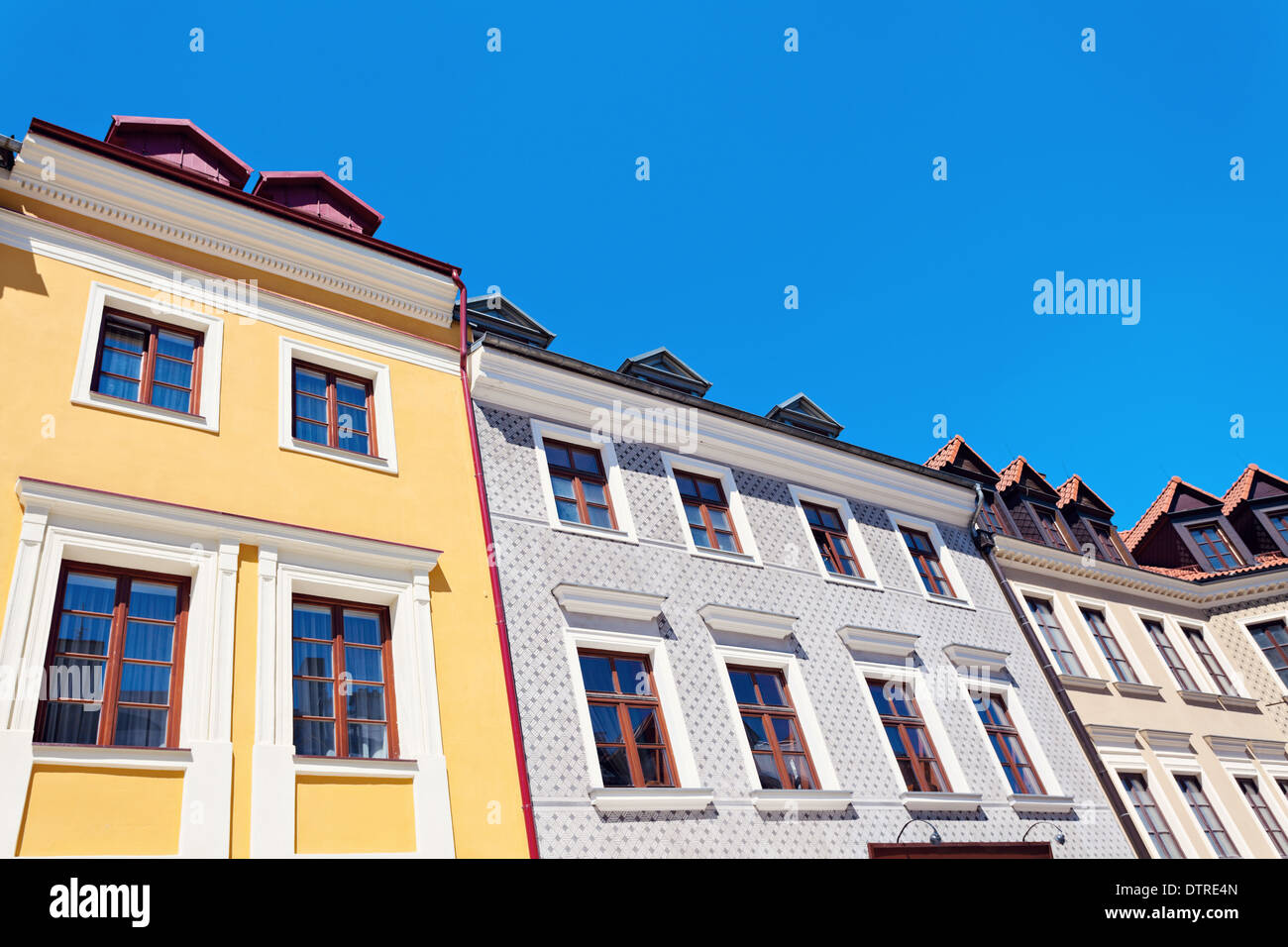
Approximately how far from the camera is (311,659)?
29.8 feet

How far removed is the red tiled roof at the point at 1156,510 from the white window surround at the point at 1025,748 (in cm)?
1166

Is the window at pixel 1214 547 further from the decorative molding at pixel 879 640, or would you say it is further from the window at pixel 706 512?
the window at pixel 706 512

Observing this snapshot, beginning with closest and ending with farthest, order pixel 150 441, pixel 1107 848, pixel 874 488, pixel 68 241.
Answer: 1. pixel 150 441
2. pixel 68 241
3. pixel 1107 848
4. pixel 874 488

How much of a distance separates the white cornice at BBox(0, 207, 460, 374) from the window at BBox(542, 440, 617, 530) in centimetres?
186

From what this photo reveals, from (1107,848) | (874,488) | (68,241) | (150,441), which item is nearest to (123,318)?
(68,241)

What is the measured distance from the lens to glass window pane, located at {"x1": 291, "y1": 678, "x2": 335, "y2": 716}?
870cm

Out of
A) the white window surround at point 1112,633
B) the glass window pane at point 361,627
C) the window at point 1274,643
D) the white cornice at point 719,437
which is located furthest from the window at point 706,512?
the window at point 1274,643

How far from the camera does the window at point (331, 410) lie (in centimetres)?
1087

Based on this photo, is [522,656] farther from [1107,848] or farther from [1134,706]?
[1134,706]

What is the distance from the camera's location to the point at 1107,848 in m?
14.0

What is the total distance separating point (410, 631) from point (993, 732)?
9.56m

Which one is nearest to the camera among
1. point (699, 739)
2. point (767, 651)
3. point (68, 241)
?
point (68, 241)

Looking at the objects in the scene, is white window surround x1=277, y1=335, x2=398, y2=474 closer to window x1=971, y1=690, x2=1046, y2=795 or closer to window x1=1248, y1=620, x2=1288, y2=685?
window x1=971, y1=690, x2=1046, y2=795
